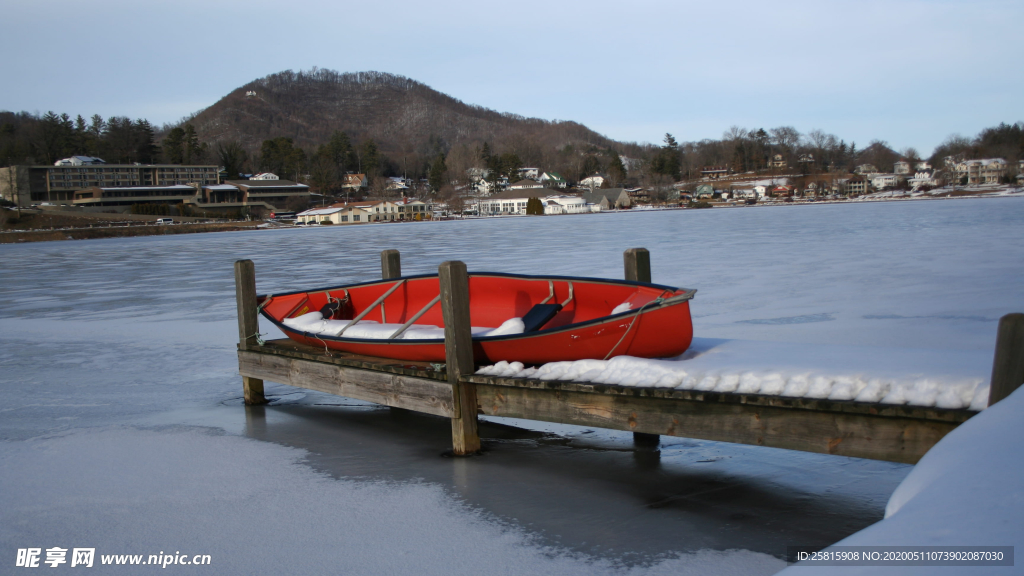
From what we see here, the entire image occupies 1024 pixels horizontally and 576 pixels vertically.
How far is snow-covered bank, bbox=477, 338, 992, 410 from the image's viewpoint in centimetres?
378

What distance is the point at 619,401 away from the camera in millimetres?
4586

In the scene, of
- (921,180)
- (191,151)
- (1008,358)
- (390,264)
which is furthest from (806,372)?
(921,180)

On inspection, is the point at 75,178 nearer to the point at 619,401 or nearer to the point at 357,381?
the point at 357,381

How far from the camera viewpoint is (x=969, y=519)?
A: 2.43 m

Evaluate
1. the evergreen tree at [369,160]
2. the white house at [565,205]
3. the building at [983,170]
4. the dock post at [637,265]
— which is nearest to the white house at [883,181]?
the building at [983,170]

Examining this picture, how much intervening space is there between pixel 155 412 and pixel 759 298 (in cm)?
887

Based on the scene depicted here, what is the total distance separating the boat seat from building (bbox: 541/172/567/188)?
135 m

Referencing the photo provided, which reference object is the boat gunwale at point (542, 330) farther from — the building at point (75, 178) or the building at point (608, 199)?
the building at point (608, 199)

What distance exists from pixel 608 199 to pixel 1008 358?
110 metres

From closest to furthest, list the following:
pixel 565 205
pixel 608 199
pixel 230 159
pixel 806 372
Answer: pixel 806 372
pixel 565 205
pixel 608 199
pixel 230 159

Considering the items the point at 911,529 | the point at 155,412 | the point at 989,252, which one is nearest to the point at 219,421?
the point at 155,412

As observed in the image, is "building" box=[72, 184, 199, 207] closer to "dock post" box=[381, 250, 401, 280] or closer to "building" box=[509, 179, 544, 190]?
"building" box=[509, 179, 544, 190]

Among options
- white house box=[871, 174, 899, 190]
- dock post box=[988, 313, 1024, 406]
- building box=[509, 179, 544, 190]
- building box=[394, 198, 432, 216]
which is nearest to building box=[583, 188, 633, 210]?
building box=[509, 179, 544, 190]

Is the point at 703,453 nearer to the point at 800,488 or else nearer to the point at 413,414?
the point at 800,488
